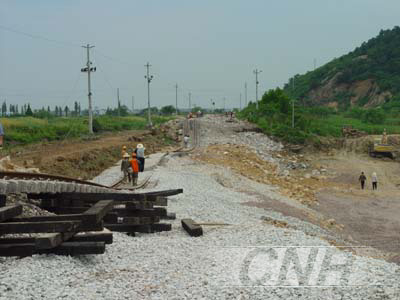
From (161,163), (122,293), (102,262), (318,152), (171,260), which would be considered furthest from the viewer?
Result: (318,152)

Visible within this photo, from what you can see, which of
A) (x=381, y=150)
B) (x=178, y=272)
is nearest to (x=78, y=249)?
(x=178, y=272)

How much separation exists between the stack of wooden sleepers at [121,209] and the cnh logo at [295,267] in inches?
104

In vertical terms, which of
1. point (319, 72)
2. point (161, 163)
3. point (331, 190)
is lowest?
point (331, 190)

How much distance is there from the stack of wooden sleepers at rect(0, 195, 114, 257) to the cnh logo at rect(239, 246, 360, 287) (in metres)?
2.55

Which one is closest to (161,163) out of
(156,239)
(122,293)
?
(156,239)

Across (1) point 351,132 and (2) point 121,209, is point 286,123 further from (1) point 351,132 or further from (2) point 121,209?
(2) point 121,209

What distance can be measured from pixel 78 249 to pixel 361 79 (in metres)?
126

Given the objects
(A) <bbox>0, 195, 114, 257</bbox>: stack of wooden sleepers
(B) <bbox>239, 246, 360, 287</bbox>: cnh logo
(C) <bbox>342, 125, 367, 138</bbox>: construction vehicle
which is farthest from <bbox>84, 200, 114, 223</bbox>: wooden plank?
(C) <bbox>342, 125, 367, 138</bbox>: construction vehicle

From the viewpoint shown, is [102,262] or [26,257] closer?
[26,257]

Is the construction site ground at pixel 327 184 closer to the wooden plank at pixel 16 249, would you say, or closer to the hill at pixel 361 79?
the wooden plank at pixel 16 249

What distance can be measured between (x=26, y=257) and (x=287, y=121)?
185 feet

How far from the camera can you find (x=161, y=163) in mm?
30844

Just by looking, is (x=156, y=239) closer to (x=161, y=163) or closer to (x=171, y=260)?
(x=171, y=260)

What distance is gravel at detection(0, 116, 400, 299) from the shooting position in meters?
7.90
